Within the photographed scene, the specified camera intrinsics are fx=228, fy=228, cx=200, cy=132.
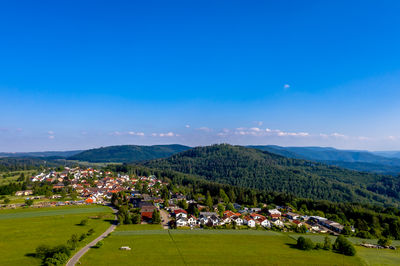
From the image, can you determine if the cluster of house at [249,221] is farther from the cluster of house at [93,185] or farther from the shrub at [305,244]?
the cluster of house at [93,185]

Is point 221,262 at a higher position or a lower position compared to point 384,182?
higher

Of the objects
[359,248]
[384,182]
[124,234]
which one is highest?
[124,234]

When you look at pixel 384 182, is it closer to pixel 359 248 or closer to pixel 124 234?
pixel 359 248

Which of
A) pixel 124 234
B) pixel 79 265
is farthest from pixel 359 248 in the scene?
pixel 79 265

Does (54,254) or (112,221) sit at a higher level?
(54,254)

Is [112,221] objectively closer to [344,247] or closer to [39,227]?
[39,227]

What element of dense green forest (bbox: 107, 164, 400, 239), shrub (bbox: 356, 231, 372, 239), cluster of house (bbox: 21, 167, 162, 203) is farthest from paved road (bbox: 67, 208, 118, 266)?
shrub (bbox: 356, 231, 372, 239)

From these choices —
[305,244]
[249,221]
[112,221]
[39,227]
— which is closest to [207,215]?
[249,221]
